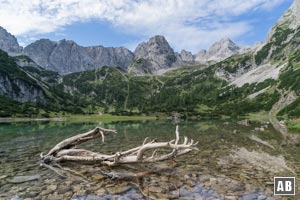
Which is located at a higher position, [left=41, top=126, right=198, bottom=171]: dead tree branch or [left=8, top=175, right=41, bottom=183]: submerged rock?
[left=41, top=126, right=198, bottom=171]: dead tree branch

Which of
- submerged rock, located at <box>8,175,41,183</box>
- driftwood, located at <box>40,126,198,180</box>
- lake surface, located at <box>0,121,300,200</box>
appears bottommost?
submerged rock, located at <box>8,175,41,183</box>

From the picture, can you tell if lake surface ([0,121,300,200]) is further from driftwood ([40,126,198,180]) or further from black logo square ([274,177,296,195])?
driftwood ([40,126,198,180])

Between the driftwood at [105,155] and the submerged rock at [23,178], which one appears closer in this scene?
the submerged rock at [23,178]

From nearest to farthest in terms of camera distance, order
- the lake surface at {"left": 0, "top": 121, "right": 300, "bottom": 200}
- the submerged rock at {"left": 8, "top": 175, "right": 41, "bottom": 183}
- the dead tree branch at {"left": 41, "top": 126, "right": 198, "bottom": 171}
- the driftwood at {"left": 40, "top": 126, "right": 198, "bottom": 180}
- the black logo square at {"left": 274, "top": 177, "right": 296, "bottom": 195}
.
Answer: the lake surface at {"left": 0, "top": 121, "right": 300, "bottom": 200}
the black logo square at {"left": 274, "top": 177, "right": 296, "bottom": 195}
the submerged rock at {"left": 8, "top": 175, "right": 41, "bottom": 183}
the driftwood at {"left": 40, "top": 126, "right": 198, "bottom": 180}
the dead tree branch at {"left": 41, "top": 126, "right": 198, "bottom": 171}

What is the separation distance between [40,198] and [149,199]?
5.71 m

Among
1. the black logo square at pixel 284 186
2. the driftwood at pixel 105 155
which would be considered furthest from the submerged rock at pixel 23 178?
the black logo square at pixel 284 186

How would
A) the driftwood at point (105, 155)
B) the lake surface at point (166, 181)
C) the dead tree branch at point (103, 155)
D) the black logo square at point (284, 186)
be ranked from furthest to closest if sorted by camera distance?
the dead tree branch at point (103, 155) < the driftwood at point (105, 155) < the black logo square at point (284, 186) < the lake surface at point (166, 181)

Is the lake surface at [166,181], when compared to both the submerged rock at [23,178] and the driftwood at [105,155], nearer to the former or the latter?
the submerged rock at [23,178]

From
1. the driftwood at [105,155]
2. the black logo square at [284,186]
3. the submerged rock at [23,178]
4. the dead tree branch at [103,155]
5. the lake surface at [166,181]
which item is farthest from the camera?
the dead tree branch at [103,155]

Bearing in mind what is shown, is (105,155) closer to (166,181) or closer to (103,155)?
(103,155)

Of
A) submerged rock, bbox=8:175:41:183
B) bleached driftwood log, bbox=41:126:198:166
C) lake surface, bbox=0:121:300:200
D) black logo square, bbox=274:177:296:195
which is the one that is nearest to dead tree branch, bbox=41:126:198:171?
bleached driftwood log, bbox=41:126:198:166

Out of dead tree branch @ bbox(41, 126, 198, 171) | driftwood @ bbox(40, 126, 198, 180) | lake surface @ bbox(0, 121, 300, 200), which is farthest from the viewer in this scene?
dead tree branch @ bbox(41, 126, 198, 171)

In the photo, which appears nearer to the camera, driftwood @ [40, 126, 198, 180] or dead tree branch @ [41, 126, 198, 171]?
driftwood @ [40, 126, 198, 180]

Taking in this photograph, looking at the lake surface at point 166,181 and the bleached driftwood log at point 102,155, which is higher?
the bleached driftwood log at point 102,155
